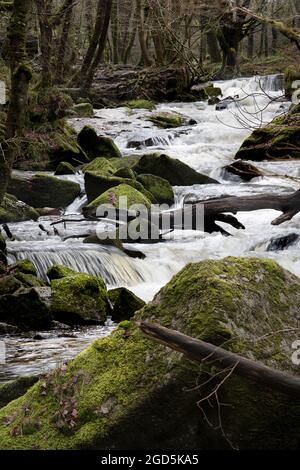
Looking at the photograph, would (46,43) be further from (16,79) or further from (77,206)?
(16,79)

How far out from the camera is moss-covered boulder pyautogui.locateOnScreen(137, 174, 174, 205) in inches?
552

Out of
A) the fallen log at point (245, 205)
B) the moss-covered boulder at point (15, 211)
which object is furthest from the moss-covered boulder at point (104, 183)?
the fallen log at point (245, 205)

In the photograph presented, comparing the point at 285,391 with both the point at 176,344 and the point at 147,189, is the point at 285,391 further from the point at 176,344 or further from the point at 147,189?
the point at 147,189

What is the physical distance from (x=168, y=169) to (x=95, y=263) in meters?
5.99

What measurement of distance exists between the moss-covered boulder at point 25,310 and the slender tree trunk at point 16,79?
1.73m

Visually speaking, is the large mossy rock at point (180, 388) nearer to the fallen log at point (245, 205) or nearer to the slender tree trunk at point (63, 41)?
the fallen log at point (245, 205)

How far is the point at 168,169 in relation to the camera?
15.5m

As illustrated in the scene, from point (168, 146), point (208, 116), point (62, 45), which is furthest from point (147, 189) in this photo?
point (208, 116)

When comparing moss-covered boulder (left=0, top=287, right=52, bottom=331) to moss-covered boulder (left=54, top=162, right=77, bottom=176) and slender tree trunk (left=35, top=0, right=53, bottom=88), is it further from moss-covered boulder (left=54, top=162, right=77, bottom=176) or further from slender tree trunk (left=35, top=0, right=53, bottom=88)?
slender tree trunk (left=35, top=0, right=53, bottom=88)

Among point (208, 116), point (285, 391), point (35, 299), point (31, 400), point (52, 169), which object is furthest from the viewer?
point (208, 116)

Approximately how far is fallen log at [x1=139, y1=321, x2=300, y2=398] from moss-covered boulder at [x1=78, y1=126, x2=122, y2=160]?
14.6 meters

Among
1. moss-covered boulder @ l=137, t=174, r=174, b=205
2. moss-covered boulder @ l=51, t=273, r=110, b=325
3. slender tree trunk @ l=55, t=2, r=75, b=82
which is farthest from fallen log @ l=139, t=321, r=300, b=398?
slender tree trunk @ l=55, t=2, r=75, b=82
